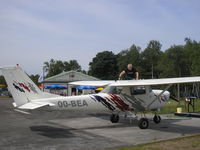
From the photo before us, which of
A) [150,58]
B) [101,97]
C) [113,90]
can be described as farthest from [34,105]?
[150,58]

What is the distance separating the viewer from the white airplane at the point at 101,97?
10406 millimetres

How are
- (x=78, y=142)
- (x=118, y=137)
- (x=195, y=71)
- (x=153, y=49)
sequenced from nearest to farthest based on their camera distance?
(x=78, y=142), (x=118, y=137), (x=195, y=71), (x=153, y=49)

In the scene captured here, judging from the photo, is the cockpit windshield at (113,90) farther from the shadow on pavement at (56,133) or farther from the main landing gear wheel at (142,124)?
the shadow on pavement at (56,133)

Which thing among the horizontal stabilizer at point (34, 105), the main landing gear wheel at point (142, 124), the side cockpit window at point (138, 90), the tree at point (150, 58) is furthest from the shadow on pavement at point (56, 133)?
the tree at point (150, 58)

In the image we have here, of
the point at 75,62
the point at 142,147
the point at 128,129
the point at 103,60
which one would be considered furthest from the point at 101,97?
the point at 75,62

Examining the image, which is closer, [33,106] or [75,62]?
[33,106]

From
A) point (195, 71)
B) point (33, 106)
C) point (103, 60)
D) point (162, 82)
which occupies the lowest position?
point (33, 106)

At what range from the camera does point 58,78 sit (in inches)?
2037

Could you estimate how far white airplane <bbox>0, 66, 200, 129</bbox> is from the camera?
10.4 meters

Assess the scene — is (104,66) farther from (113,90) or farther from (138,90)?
(113,90)

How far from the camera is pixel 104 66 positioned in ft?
277

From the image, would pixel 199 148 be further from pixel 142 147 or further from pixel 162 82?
pixel 162 82

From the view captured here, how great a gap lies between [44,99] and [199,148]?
6226 millimetres

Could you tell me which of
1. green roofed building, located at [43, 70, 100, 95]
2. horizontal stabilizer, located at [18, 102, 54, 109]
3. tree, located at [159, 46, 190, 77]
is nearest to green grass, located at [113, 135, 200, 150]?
horizontal stabilizer, located at [18, 102, 54, 109]
